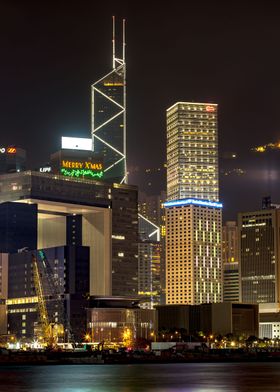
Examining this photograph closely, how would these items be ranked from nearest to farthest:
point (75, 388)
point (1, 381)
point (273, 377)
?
point (75, 388)
point (1, 381)
point (273, 377)

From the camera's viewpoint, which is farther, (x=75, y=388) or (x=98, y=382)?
(x=98, y=382)

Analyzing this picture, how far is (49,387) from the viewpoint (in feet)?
425

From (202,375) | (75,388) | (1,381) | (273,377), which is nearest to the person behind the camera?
(75,388)

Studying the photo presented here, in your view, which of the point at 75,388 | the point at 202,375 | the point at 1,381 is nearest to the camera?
the point at 75,388

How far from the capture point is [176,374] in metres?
164

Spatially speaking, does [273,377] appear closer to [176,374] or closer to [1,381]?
[176,374]

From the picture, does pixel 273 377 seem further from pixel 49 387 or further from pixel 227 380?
pixel 49 387

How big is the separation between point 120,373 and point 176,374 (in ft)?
32.6

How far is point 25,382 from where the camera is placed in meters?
140

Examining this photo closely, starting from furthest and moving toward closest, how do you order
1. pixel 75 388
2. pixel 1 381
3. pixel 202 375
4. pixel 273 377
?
1. pixel 202 375
2. pixel 273 377
3. pixel 1 381
4. pixel 75 388

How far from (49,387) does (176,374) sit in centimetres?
3880

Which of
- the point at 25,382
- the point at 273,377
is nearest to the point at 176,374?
the point at 273,377

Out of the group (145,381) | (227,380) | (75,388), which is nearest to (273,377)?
(227,380)

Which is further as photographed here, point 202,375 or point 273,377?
point 202,375
